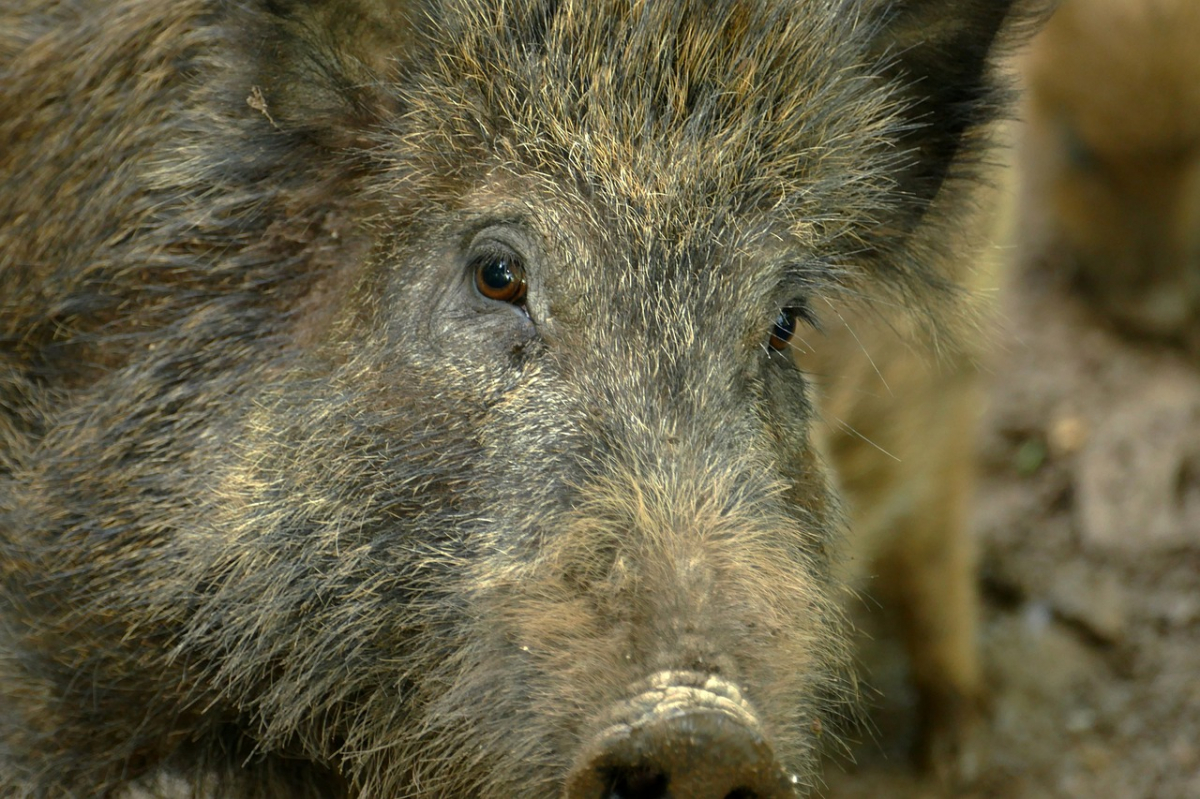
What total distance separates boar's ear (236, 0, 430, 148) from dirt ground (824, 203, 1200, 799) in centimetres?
365

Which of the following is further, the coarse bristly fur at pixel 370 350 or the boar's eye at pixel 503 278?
the boar's eye at pixel 503 278

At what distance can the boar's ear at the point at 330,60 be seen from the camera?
3328 mm

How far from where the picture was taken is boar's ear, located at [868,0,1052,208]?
3.79 metres

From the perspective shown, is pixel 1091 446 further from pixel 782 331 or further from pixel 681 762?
pixel 681 762

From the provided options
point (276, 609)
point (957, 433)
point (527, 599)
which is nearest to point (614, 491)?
point (527, 599)

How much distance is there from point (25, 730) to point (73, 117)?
1367mm

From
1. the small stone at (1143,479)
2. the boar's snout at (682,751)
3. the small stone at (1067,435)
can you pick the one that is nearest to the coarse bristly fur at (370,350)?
the boar's snout at (682,751)

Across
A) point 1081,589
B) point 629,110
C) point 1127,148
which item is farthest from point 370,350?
point 1127,148

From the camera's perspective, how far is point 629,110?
333 centimetres

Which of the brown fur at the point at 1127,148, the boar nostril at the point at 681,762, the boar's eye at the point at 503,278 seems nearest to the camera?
the boar nostril at the point at 681,762

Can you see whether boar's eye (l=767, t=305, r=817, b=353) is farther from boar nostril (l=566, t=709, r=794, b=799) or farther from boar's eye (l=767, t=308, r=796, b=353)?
boar nostril (l=566, t=709, r=794, b=799)

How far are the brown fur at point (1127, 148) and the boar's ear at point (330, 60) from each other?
16.8 ft

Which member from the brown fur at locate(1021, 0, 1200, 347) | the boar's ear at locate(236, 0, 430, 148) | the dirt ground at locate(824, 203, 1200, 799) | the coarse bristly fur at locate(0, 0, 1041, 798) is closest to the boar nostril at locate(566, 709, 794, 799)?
the coarse bristly fur at locate(0, 0, 1041, 798)

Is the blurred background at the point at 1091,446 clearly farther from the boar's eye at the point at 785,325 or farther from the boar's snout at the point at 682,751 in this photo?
the boar's snout at the point at 682,751
